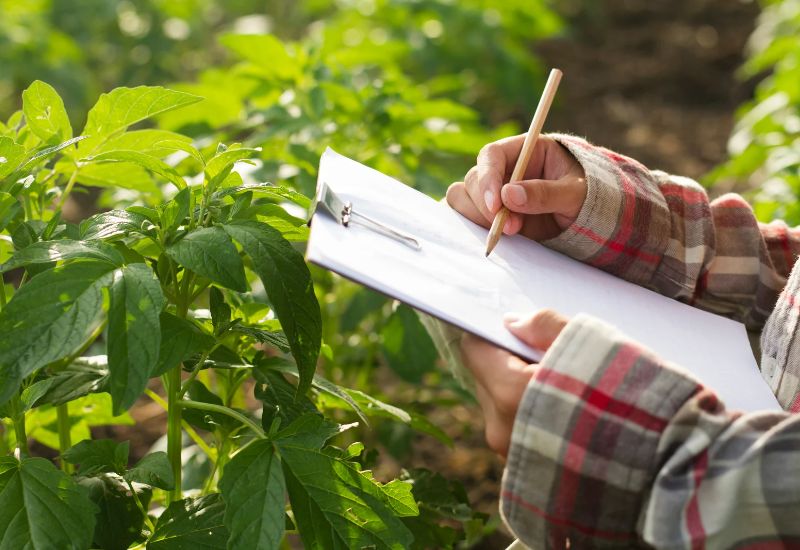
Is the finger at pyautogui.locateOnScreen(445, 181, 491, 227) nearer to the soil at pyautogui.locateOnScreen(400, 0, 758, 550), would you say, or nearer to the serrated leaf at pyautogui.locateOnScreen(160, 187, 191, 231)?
the serrated leaf at pyautogui.locateOnScreen(160, 187, 191, 231)

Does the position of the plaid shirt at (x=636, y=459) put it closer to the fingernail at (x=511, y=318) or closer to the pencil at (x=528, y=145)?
the fingernail at (x=511, y=318)

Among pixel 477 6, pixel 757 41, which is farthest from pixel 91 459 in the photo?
pixel 757 41

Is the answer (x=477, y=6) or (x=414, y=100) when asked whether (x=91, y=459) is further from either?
(x=477, y=6)

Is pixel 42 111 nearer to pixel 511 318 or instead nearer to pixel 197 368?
pixel 197 368

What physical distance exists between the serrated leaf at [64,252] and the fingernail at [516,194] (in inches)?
20.7

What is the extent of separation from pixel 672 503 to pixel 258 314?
67cm

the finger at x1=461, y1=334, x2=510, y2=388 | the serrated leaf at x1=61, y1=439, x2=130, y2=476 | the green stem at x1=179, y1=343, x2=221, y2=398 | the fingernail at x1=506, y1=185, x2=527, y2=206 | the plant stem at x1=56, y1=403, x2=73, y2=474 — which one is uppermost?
the fingernail at x1=506, y1=185, x2=527, y2=206

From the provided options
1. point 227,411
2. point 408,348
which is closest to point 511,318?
point 227,411

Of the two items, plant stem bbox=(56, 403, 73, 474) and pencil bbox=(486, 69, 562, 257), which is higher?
pencil bbox=(486, 69, 562, 257)

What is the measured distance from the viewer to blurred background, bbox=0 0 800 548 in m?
2.31

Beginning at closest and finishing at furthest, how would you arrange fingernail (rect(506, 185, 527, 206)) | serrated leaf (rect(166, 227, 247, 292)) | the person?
the person, serrated leaf (rect(166, 227, 247, 292)), fingernail (rect(506, 185, 527, 206))

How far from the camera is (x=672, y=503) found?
1.10m

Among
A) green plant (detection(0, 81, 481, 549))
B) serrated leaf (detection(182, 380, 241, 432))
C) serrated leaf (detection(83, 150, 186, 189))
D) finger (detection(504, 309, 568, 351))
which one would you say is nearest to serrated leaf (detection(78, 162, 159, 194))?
green plant (detection(0, 81, 481, 549))

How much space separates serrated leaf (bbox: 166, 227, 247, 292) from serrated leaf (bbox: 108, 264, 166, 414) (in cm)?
6
